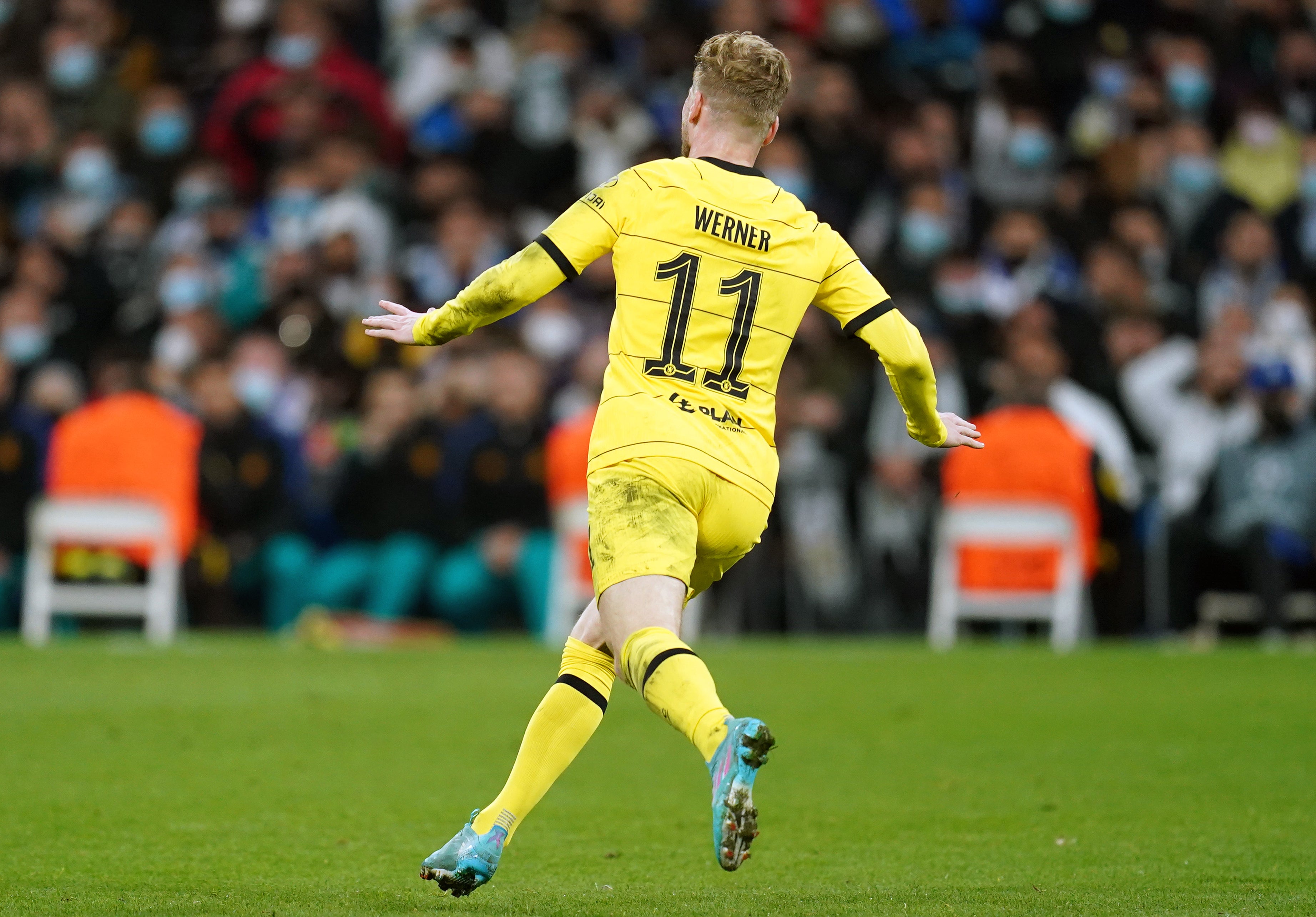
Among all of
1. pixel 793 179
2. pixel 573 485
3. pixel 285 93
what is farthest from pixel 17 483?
pixel 793 179

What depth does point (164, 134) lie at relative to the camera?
18.9 metres

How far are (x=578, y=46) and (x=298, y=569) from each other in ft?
19.6

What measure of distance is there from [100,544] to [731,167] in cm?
1062

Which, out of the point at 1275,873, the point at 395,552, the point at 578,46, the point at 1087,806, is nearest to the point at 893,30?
the point at 578,46

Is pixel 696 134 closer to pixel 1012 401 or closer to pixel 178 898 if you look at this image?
pixel 178 898

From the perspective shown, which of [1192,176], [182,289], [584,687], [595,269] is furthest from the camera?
[182,289]

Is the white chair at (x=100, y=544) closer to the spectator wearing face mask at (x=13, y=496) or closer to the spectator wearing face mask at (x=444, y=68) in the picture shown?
the spectator wearing face mask at (x=13, y=496)

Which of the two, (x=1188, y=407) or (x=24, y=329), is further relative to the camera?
(x=24, y=329)

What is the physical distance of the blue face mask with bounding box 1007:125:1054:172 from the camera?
1731 centimetres

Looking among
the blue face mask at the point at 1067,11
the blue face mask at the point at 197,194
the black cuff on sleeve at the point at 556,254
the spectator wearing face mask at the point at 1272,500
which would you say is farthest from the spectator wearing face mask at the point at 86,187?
the black cuff on sleeve at the point at 556,254

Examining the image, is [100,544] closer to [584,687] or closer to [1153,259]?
[1153,259]

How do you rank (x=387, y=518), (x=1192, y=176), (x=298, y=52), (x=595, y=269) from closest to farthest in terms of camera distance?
(x=387, y=518) → (x=595, y=269) → (x=1192, y=176) → (x=298, y=52)

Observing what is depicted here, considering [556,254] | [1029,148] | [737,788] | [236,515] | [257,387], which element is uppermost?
[1029,148]

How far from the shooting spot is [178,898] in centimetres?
531
